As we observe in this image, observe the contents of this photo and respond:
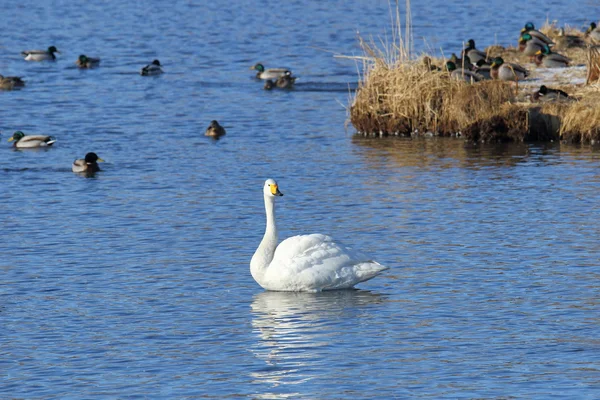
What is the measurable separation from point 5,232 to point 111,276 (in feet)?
13.7

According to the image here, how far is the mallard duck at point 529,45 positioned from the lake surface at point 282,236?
6.14m

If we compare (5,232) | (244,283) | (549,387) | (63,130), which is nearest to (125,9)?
(63,130)

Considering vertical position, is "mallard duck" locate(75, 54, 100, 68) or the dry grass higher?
"mallard duck" locate(75, 54, 100, 68)

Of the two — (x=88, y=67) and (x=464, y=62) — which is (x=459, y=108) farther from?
(x=88, y=67)

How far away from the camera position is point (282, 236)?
20406mm

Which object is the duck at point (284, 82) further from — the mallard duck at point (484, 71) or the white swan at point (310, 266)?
the white swan at point (310, 266)

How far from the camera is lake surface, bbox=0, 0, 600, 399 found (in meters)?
13.2

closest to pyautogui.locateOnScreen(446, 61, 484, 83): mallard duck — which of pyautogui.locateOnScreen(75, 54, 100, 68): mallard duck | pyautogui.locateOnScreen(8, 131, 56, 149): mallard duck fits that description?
pyautogui.locateOnScreen(8, 131, 56, 149): mallard duck

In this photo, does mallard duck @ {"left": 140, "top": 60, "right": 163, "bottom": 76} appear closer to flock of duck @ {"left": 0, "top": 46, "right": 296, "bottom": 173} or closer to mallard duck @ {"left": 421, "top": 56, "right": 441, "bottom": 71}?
flock of duck @ {"left": 0, "top": 46, "right": 296, "bottom": 173}

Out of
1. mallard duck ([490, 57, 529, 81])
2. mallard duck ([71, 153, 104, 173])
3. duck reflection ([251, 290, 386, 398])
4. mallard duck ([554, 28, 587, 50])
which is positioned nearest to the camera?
duck reflection ([251, 290, 386, 398])

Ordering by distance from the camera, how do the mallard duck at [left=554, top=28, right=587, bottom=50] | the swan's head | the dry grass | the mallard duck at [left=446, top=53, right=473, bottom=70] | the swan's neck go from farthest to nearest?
the mallard duck at [left=554, top=28, right=587, bottom=50]
the mallard duck at [left=446, top=53, right=473, bottom=70]
the dry grass
the swan's head
the swan's neck

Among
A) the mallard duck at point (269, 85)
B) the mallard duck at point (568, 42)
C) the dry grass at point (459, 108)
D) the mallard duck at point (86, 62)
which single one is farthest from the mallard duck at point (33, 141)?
the mallard duck at point (568, 42)

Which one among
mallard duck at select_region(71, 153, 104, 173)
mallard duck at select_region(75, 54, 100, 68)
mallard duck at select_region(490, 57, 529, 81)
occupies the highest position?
mallard duck at select_region(75, 54, 100, 68)

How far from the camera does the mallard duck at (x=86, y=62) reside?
4656 centimetres
